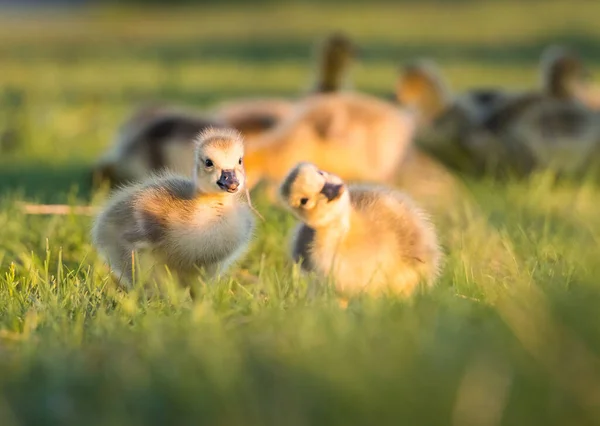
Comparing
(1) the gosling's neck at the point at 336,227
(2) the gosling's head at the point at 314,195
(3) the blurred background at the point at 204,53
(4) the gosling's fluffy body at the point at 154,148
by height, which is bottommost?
(3) the blurred background at the point at 204,53

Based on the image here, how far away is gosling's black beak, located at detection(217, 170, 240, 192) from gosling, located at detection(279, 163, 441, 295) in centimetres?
18

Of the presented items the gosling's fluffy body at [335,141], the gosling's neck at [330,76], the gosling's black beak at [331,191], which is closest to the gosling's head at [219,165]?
the gosling's black beak at [331,191]

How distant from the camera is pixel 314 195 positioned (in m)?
3.59

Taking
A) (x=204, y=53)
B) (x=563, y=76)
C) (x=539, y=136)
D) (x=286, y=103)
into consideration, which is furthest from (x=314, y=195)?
(x=204, y=53)

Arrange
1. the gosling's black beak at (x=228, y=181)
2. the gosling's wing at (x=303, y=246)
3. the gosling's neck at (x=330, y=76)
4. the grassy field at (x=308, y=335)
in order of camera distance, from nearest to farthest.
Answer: the grassy field at (x=308, y=335) → the gosling's black beak at (x=228, y=181) → the gosling's wing at (x=303, y=246) → the gosling's neck at (x=330, y=76)

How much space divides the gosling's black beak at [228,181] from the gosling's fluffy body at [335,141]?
7.15 ft

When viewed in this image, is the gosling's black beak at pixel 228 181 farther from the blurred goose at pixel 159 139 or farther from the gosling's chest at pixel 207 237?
the blurred goose at pixel 159 139

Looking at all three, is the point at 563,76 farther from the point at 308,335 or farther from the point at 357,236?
the point at 308,335

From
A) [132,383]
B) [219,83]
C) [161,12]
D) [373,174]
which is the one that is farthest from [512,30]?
[132,383]

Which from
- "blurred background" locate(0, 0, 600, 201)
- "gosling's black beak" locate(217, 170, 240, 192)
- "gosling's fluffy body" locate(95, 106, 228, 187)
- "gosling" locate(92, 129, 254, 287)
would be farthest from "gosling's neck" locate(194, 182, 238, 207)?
"blurred background" locate(0, 0, 600, 201)

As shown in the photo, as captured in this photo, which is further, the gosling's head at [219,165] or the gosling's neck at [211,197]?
the gosling's neck at [211,197]

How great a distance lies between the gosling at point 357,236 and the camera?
360 cm

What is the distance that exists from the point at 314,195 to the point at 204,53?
1356 cm

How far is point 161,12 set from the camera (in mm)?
26766
